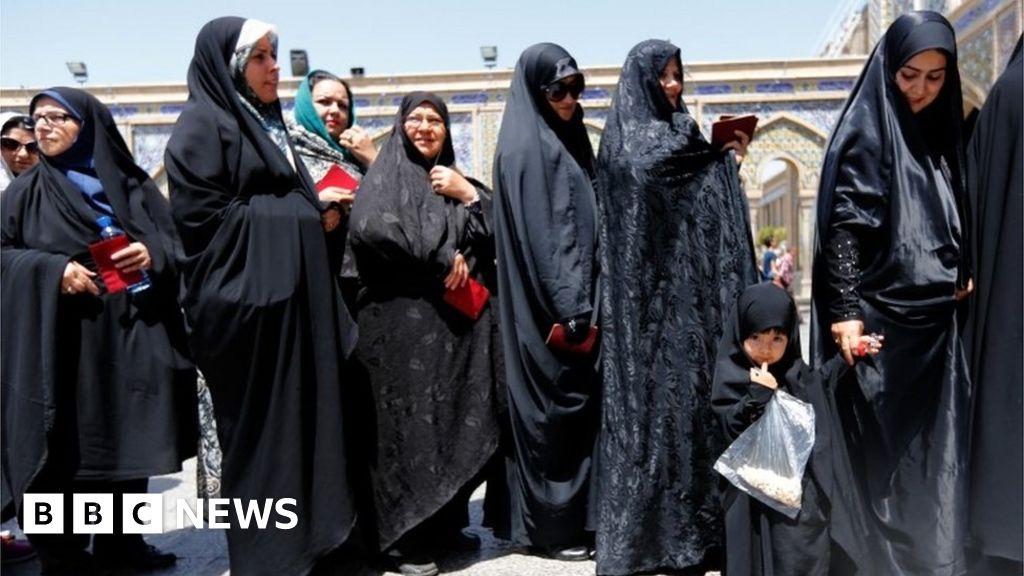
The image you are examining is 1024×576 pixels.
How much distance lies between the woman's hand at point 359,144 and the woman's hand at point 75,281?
0.80 m

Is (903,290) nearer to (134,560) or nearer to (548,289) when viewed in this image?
(548,289)

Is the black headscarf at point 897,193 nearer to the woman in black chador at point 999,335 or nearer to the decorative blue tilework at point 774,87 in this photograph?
the woman in black chador at point 999,335

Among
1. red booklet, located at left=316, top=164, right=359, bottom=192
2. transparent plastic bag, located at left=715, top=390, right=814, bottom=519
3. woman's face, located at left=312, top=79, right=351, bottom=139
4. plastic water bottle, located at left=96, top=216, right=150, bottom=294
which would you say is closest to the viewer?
transparent plastic bag, located at left=715, top=390, right=814, bottom=519

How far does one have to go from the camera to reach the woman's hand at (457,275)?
7.58 ft

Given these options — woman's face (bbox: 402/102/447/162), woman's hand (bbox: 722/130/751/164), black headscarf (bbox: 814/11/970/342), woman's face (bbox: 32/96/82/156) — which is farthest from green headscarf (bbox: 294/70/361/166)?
black headscarf (bbox: 814/11/970/342)

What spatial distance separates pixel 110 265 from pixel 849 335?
6.00 ft

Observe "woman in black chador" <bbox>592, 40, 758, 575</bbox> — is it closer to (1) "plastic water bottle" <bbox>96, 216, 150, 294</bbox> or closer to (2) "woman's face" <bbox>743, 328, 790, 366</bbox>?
(2) "woman's face" <bbox>743, 328, 790, 366</bbox>

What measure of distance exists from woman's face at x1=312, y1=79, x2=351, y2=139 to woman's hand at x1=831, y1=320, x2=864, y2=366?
1.58m

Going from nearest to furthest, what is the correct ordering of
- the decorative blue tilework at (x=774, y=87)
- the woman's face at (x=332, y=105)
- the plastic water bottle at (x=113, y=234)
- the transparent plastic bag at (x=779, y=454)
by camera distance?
the transparent plastic bag at (x=779, y=454), the plastic water bottle at (x=113, y=234), the woman's face at (x=332, y=105), the decorative blue tilework at (x=774, y=87)

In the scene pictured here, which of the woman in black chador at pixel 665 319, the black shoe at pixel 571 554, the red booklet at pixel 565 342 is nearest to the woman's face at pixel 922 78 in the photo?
the woman in black chador at pixel 665 319

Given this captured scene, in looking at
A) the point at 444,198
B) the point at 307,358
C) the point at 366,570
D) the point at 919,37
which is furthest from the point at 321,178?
the point at 919,37

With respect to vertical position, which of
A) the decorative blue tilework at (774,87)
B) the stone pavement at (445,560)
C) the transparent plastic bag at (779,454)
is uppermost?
the decorative blue tilework at (774,87)

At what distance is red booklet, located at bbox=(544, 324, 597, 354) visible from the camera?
7.41 feet

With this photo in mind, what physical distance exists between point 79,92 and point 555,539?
5.89 ft
